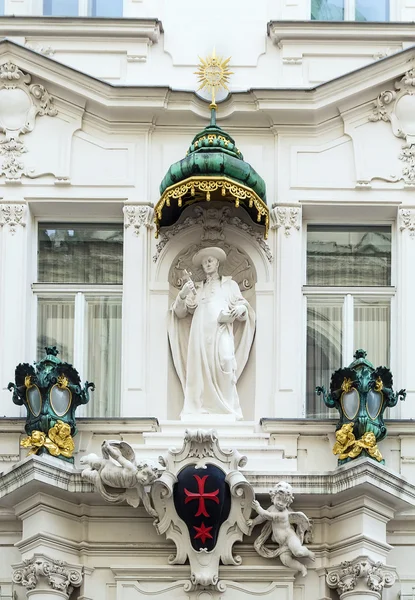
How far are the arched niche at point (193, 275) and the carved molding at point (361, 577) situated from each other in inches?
78.3

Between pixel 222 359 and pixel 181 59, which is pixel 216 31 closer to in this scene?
pixel 181 59

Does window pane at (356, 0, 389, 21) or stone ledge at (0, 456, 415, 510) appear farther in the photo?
window pane at (356, 0, 389, 21)

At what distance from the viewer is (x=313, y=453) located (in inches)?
960

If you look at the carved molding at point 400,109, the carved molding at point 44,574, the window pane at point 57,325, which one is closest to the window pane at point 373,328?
the carved molding at point 400,109

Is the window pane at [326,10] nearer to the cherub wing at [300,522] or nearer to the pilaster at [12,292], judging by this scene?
the pilaster at [12,292]

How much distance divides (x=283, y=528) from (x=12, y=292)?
12.5 ft

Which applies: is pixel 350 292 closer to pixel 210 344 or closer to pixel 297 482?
pixel 210 344

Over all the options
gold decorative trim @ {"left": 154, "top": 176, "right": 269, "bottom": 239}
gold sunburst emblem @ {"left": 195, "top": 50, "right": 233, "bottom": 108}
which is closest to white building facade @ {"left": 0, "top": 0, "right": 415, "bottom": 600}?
gold sunburst emblem @ {"left": 195, "top": 50, "right": 233, "bottom": 108}

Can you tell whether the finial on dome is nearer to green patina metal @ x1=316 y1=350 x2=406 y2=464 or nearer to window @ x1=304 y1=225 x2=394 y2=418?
window @ x1=304 y1=225 x2=394 y2=418

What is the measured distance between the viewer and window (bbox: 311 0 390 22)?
2639 cm

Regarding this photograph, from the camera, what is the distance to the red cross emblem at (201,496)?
2353 centimetres

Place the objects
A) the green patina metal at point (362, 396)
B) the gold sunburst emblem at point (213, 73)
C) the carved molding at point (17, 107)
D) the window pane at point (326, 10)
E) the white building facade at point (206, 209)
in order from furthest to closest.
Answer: the window pane at point (326, 10) < the gold sunburst emblem at point (213, 73) < the carved molding at point (17, 107) < the white building facade at point (206, 209) < the green patina metal at point (362, 396)

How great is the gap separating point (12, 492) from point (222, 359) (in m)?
2.56

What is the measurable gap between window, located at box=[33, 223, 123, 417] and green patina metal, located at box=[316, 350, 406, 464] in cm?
236
